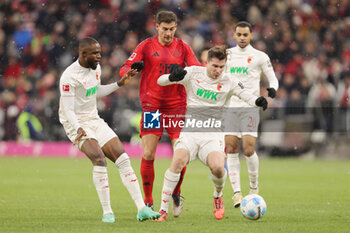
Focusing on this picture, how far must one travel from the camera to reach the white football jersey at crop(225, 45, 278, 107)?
10.1 m

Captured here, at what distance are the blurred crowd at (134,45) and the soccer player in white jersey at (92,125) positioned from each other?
37.0ft

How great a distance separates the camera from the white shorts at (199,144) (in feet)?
26.1

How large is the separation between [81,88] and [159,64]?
124 centimetres

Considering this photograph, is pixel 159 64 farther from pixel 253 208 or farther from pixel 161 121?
pixel 253 208

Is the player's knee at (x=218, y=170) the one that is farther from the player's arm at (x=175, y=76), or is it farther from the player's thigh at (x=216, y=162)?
the player's arm at (x=175, y=76)

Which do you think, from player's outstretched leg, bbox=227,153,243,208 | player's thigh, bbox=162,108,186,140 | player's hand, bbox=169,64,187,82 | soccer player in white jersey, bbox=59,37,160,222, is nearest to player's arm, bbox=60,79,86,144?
soccer player in white jersey, bbox=59,37,160,222

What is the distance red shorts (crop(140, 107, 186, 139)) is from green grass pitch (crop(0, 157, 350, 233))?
1.03m

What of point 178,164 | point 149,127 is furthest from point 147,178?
point 178,164

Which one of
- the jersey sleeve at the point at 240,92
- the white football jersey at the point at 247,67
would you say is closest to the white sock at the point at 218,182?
the jersey sleeve at the point at 240,92

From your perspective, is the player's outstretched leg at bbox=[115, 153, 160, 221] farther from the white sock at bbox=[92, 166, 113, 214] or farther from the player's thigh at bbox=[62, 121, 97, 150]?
the player's thigh at bbox=[62, 121, 97, 150]

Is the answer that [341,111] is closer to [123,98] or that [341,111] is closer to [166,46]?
[123,98]

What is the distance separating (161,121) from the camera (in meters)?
8.73

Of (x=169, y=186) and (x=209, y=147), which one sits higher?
(x=209, y=147)

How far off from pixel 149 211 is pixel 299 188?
520 cm
